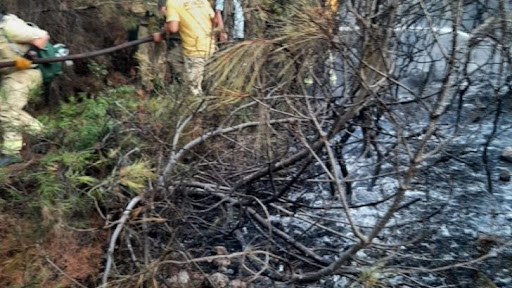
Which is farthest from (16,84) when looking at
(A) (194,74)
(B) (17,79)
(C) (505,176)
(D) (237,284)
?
(C) (505,176)

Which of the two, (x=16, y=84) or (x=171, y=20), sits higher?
(x=171, y=20)

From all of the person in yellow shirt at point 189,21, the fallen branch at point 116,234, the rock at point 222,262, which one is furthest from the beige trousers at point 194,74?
the rock at point 222,262

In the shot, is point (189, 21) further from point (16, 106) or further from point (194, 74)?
point (16, 106)

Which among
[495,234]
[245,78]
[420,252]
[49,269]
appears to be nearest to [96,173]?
[49,269]

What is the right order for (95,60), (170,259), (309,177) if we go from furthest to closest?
(95,60) < (309,177) < (170,259)

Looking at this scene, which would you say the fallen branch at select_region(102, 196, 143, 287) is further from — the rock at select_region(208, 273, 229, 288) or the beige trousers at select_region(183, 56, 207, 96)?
the beige trousers at select_region(183, 56, 207, 96)

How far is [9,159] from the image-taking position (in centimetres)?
447

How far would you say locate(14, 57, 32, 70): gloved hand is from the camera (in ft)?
15.9

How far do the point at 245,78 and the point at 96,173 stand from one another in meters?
1.55

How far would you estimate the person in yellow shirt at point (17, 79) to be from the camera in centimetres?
459

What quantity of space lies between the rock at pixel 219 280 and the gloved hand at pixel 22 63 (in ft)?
7.03

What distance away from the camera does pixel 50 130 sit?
15.6ft

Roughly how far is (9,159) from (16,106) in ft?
1.78

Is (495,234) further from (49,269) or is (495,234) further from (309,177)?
(49,269)
